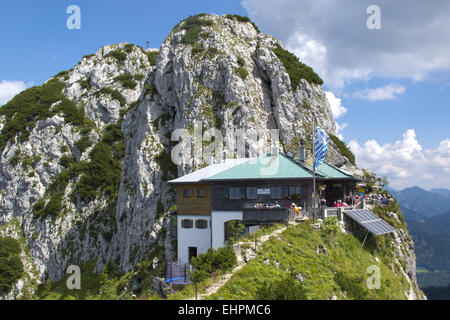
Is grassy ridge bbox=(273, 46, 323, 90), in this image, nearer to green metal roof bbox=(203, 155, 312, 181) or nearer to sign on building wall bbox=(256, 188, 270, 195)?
green metal roof bbox=(203, 155, 312, 181)

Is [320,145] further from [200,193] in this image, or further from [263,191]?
[200,193]

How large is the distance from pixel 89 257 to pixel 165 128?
3103 centimetres

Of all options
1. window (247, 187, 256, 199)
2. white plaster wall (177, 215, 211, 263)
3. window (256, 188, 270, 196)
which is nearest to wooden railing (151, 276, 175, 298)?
white plaster wall (177, 215, 211, 263)

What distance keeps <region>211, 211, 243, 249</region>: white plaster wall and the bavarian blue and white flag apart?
8.93 m

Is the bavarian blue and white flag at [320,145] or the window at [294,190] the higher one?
the bavarian blue and white flag at [320,145]

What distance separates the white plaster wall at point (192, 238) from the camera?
31.4m

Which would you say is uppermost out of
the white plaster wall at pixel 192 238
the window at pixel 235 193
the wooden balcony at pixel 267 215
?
the window at pixel 235 193

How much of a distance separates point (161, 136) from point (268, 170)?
35366 mm

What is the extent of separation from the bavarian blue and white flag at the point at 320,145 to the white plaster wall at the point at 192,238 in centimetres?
1333

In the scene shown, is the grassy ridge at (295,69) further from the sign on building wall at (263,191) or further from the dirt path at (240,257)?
the dirt path at (240,257)

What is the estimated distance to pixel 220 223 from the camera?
1153 inches

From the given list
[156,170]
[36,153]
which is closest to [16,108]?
[36,153]

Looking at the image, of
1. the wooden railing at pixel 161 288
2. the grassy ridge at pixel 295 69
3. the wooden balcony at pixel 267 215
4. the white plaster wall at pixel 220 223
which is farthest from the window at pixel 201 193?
the grassy ridge at pixel 295 69

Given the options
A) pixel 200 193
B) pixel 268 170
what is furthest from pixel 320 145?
pixel 200 193
